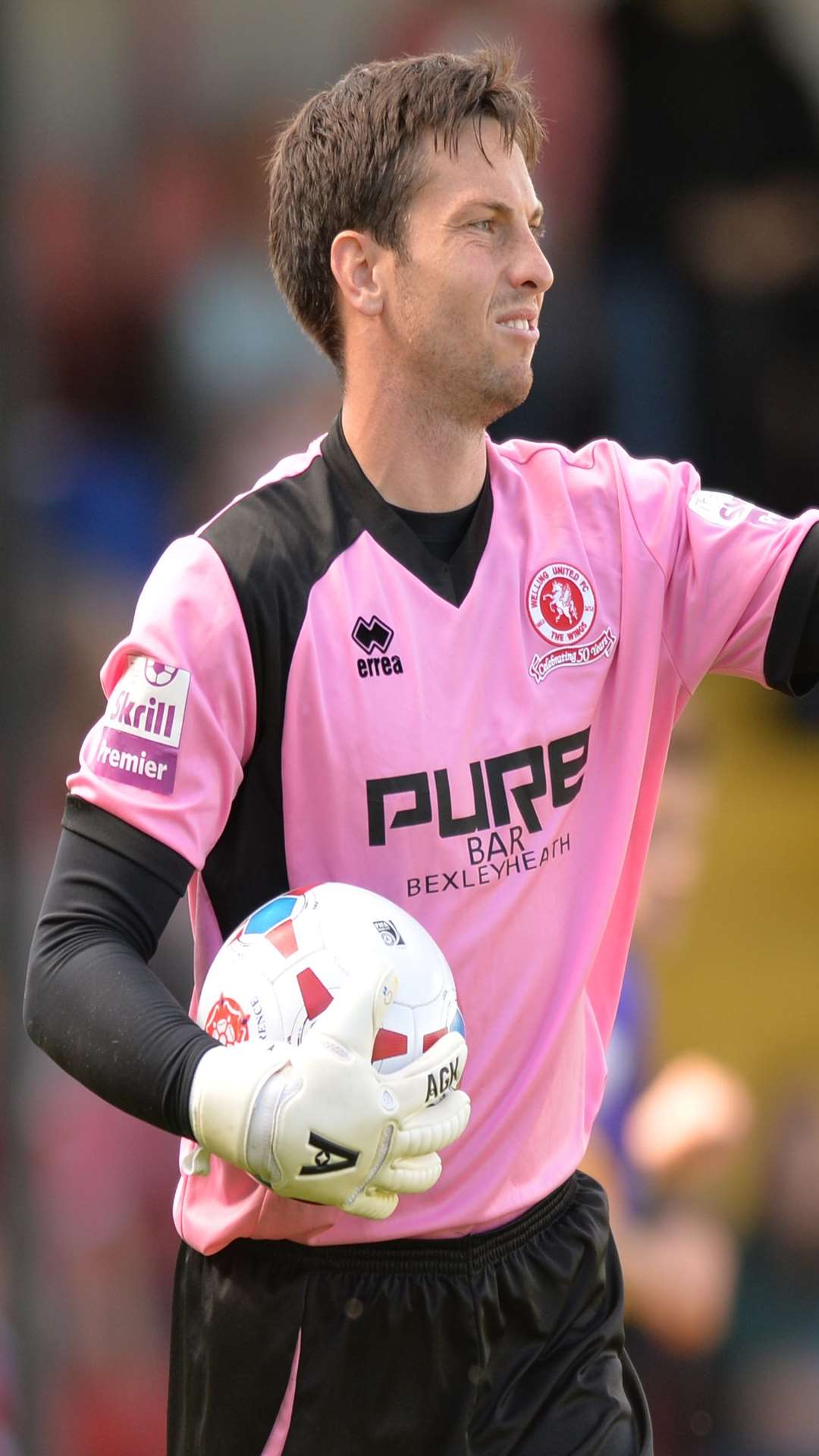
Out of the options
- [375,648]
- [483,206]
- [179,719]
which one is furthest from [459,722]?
[483,206]

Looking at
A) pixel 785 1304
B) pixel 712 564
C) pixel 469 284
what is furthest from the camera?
pixel 785 1304

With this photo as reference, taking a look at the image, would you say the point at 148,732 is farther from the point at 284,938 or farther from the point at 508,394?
the point at 508,394

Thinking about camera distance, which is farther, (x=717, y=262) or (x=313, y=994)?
(x=717, y=262)

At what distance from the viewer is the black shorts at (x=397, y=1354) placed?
2.58 metres

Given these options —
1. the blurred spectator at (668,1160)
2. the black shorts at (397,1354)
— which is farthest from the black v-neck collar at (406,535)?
the blurred spectator at (668,1160)

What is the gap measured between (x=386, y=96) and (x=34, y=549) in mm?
2099

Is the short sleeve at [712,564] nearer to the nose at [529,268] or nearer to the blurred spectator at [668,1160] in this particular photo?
the nose at [529,268]

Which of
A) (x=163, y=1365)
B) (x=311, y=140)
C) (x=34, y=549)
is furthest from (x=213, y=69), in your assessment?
(x=163, y=1365)

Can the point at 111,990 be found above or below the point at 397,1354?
above

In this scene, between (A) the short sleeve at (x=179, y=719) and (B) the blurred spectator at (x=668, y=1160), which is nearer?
(A) the short sleeve at (x=179, y=719)

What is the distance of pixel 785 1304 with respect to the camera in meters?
5.37

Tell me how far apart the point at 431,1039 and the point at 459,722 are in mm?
485

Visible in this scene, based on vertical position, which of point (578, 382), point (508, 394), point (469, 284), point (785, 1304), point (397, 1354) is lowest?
point (785, 1304)

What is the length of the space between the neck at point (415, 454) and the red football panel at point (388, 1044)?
813 millimetres
